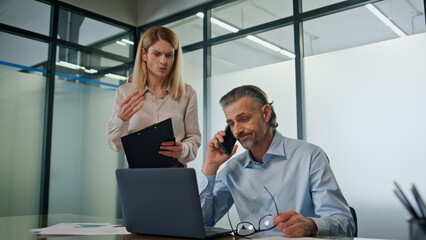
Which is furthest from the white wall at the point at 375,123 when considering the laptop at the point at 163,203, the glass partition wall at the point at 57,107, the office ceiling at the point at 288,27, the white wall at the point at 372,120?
the glass partition wall at the point at 57,107

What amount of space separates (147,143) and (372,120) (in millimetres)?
2487

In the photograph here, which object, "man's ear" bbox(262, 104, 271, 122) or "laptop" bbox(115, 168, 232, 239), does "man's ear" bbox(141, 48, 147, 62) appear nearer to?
"man's ear" bbox(262, 104, 271, 122)

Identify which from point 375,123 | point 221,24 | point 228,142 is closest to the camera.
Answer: point 228,142

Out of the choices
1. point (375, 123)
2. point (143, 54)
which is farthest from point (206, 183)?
point (375, 123)

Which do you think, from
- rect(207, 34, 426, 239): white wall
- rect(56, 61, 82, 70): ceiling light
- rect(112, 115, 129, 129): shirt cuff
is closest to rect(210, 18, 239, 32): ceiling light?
rect(207, 34, 426, 239): white wall

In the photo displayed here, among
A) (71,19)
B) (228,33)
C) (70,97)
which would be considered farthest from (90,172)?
(228,33)

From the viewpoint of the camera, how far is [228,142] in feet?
5.68

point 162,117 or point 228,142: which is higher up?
point 162,117

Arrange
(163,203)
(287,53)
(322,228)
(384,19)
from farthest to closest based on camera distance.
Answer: (287,53) → (384,19) → (322,228) → (163,203)

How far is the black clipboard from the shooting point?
158 centimetres

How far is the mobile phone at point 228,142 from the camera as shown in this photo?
5.61 ft

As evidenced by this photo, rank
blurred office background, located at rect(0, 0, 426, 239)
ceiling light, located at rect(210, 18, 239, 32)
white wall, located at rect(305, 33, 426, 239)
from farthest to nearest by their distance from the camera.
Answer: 1. ceiling light, located at rect(210, 18, 239, 32)
2. blurred office background, located at rect(0, 0, 426, 239)
3. white wall, located at rect(305, 33, 426, 239)

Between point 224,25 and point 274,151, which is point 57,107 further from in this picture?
point 274,151

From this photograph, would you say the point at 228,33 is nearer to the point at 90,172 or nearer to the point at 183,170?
the point at 90,172
